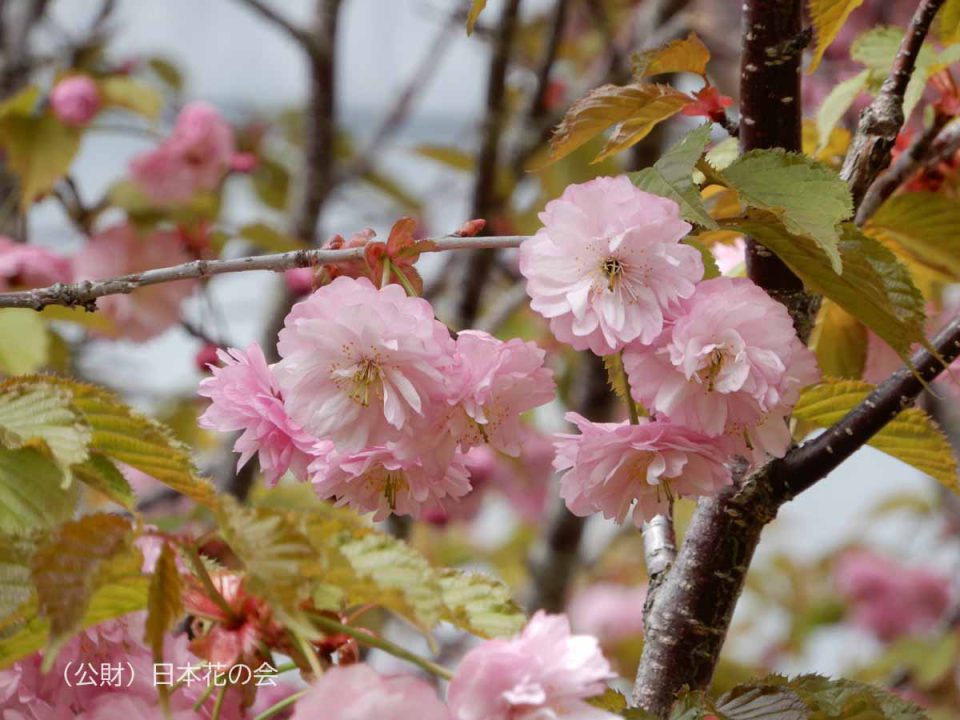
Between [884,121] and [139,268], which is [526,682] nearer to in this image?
[884,121]

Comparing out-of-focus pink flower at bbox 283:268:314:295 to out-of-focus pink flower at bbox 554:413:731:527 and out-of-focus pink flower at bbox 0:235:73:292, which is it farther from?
out-of-focus pink flower at bbox 554:413:731:527

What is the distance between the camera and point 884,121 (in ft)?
2.31

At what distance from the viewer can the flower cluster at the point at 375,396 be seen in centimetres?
56

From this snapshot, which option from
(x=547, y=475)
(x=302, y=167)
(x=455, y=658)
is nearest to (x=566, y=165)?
(x=302, y=167)

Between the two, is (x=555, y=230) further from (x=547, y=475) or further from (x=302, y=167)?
(x=547, y=475)

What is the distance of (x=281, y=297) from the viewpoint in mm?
1683

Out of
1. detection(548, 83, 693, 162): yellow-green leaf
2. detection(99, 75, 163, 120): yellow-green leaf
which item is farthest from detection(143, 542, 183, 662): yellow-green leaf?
detection(99, 75, 163, 120): yellow-green leaf

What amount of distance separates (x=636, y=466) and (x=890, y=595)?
264 cm

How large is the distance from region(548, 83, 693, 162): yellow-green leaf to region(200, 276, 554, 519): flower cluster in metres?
0.15

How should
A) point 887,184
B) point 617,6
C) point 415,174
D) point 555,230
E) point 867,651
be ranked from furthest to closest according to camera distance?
1. point 415,174
2. point 867,651
3. point 617,6
4. point 887,184
5. point 555,230

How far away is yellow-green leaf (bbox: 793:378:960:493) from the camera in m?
0.71

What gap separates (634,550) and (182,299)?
185cm

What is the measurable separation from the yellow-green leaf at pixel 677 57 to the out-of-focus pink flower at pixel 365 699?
41 centimetres

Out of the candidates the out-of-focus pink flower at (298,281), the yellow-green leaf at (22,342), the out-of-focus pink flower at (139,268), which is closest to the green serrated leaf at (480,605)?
the yellow-green leaf at (22,342)
